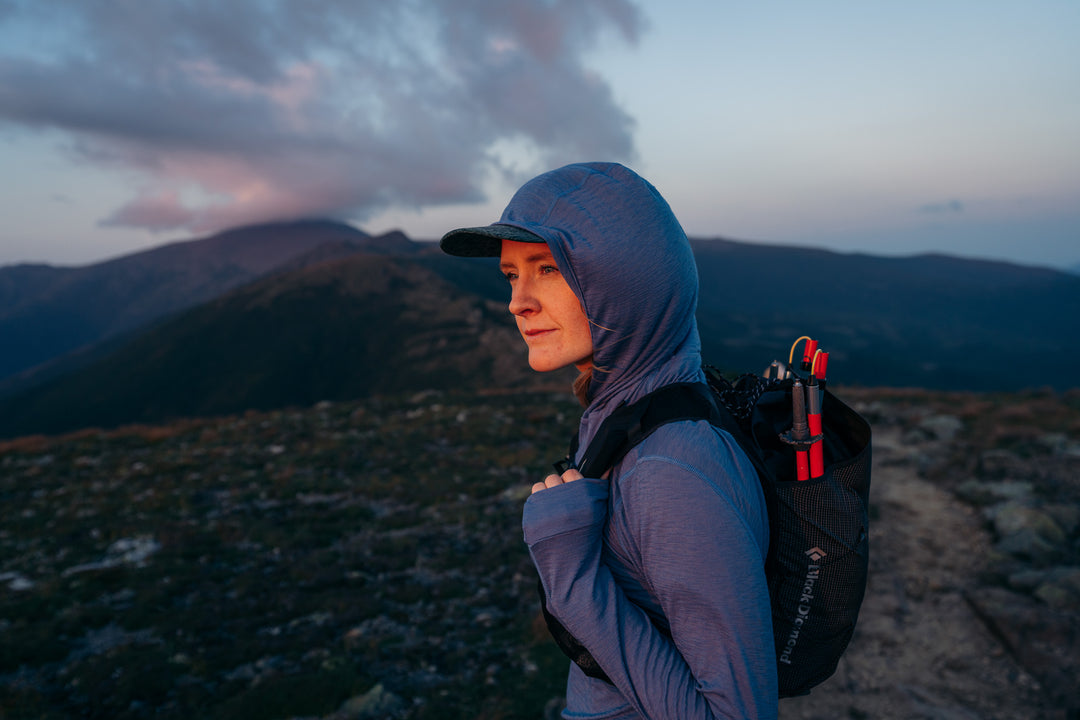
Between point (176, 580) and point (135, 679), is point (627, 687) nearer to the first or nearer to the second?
point (135, 679)

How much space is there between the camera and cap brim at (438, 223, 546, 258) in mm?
1540

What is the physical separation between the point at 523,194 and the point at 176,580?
9269 millimetres

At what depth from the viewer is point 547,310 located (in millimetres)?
1700

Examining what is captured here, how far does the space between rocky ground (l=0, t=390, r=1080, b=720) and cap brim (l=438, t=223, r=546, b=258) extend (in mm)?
4777

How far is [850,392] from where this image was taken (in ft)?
70.8

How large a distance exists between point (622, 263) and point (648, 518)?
66 centimetres

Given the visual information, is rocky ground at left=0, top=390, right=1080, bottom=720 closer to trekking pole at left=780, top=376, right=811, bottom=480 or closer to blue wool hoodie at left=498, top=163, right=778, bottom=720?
blue wool hoodie at left=498, top=163, right=778, bottom=720

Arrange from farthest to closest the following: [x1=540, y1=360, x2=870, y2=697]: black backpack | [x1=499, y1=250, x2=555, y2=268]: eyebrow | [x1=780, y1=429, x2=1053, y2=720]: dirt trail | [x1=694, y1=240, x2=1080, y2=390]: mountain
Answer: [x1=694, y1=240, x2=1080, y2=390]: mountain → [x1=780, y1=429, x2=1053, y2=720]: dirt trail → [x1=499, y1=250, x2=555, y2=268]: eyebrow → [x1=540, y1=360, x2=870, y2=697]: black backpack

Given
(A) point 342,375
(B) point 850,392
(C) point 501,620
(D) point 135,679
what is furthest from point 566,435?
(A) point 342,375

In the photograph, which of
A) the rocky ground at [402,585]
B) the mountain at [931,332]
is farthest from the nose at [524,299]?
the mountain at [931,332]

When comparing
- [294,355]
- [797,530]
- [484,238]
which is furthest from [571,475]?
[294,355]

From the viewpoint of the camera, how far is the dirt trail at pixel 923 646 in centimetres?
536

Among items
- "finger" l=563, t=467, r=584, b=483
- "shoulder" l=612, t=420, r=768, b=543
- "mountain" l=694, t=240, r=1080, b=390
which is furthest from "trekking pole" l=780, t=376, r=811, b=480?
"mountain" l=694, t=240, r=1080, b=390

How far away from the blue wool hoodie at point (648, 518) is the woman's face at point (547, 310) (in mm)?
84
